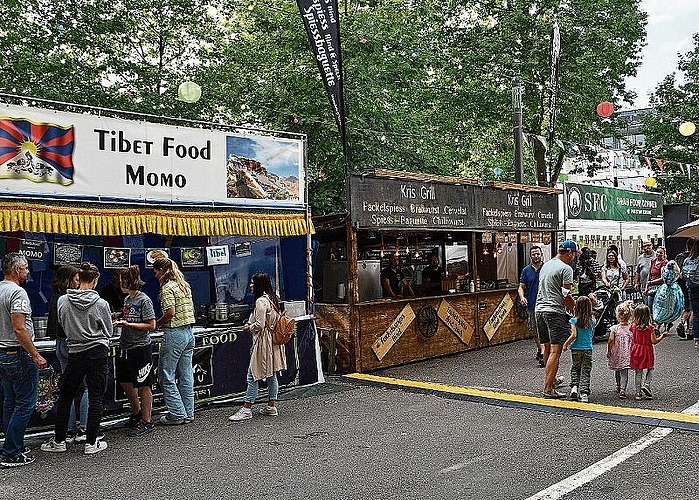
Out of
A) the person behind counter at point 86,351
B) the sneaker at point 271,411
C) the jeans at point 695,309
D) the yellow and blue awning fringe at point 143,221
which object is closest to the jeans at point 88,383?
the person behind counter at point 86,351

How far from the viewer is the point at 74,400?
716 centimetres

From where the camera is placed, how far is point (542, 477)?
A: 5.55 m

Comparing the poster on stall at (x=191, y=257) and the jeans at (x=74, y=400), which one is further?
the poster on stall at (x=191, y=257)

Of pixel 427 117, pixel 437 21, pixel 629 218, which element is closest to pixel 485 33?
pixel 437 21

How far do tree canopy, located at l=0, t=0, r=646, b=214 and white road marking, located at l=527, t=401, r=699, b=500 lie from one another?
11491 millimetres

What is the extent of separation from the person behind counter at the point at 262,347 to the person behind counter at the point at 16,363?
7.51ft

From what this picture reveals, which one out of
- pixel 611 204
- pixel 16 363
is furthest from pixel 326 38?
pixel 611 204

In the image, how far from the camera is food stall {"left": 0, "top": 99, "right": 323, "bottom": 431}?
724 centimetres

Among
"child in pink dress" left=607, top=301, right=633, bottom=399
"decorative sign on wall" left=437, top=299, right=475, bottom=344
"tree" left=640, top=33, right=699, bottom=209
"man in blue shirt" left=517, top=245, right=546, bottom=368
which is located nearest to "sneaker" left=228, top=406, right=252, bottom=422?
"child in pink dress" left=607, top=301, right=633, bottom=399

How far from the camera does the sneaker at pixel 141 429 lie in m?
7.25

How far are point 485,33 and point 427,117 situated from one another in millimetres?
4098

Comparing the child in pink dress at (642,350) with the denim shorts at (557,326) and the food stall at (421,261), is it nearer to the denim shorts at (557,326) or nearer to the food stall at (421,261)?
the denim shorts at (557,326)

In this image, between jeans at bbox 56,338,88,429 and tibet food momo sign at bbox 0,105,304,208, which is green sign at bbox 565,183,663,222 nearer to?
tibet food momo sign at bbox 0,105,304,208

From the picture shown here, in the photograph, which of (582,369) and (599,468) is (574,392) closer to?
(582,369)
